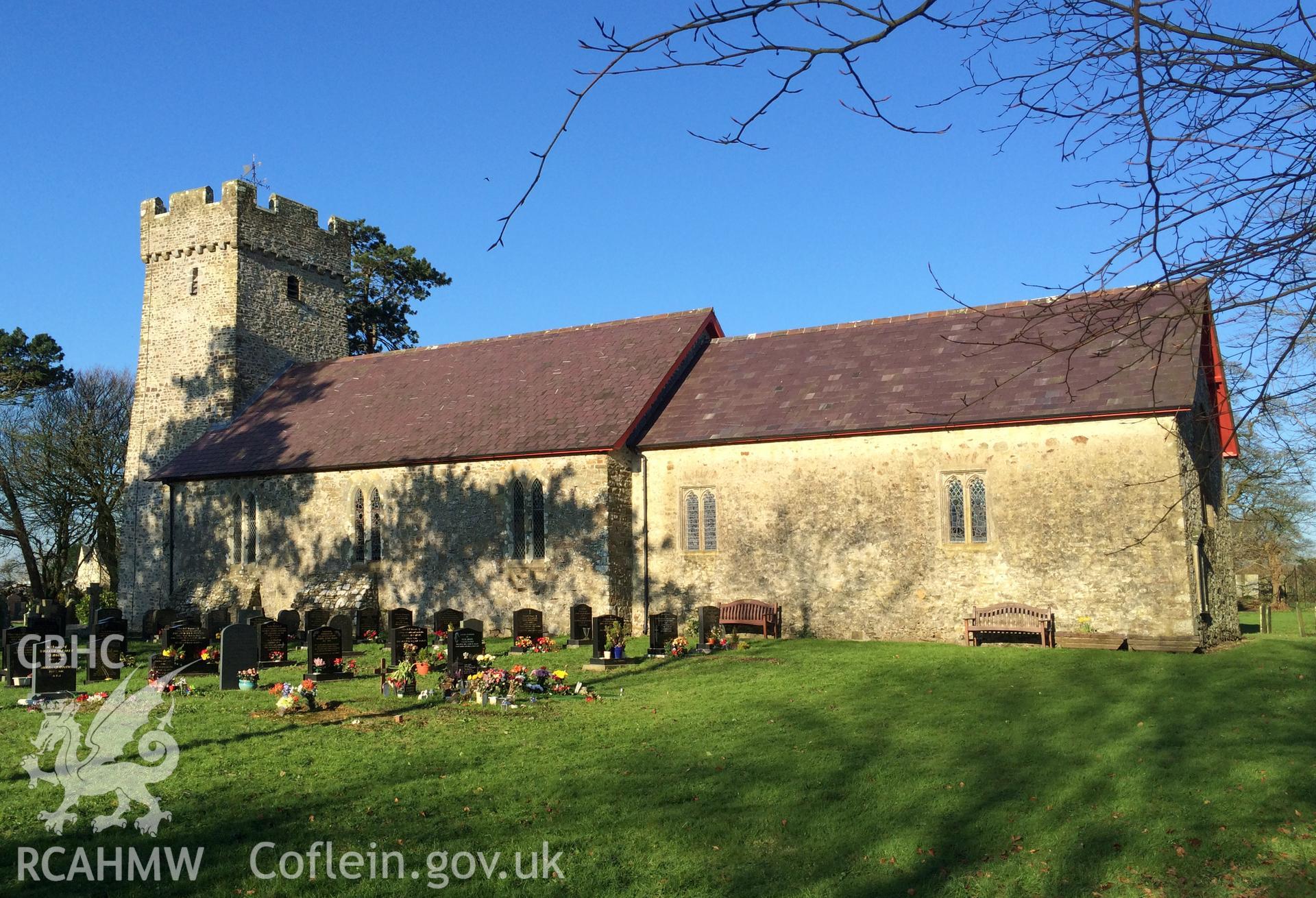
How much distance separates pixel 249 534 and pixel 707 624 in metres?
16.3

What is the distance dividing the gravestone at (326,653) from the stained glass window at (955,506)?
12.9 metres

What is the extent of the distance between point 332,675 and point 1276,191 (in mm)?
17249

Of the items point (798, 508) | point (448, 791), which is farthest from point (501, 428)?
point (448, 791)

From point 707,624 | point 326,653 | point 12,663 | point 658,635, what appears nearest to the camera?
point 12,663

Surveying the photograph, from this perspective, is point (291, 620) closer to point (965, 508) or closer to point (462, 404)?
point (462, 404)

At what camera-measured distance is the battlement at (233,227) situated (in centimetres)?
3569

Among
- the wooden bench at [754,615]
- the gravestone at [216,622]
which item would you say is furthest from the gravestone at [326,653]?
the wooden bench at [754,615]

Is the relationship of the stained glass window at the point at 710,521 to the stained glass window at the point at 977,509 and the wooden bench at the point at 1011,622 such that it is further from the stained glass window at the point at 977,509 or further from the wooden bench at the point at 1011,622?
the wooden bench at the point at 1011,622

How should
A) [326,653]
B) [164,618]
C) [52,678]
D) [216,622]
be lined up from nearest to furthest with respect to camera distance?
[52,678], [326,653], [216,622], [164,618]

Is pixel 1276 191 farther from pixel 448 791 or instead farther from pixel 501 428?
pixel 501 428

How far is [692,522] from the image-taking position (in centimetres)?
2522

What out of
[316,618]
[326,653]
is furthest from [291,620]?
[326,653]

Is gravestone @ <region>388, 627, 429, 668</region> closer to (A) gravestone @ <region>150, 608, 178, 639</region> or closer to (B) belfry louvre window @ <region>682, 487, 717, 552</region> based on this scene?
(B) belfry louvre window @ <region>682, 487, 717, 552</region>

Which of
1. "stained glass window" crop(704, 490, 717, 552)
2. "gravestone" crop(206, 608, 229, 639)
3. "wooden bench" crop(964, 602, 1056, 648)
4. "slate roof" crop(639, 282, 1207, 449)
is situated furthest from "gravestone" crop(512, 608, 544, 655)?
"wooden bench" crop(964, 602, 1056, 648)
